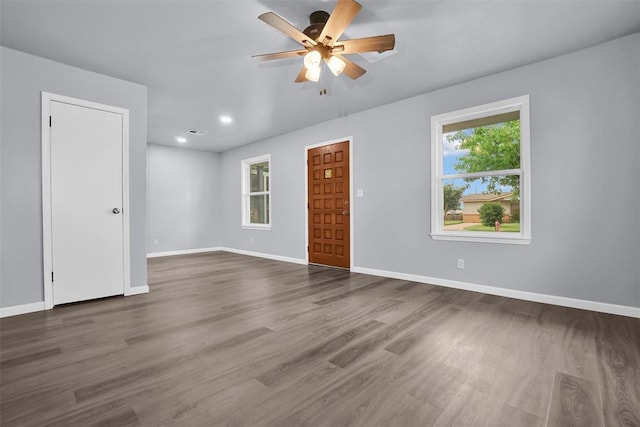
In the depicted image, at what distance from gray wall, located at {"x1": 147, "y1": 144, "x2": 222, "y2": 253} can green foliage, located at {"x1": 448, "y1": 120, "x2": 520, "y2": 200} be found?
586 cm

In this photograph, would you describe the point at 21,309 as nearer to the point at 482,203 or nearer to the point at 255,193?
the point at 255,193

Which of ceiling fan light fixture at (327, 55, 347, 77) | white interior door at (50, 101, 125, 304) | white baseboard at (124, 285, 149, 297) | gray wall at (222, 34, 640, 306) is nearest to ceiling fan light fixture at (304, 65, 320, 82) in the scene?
ceiling fan light fixture at (327, 55, 347, 77)

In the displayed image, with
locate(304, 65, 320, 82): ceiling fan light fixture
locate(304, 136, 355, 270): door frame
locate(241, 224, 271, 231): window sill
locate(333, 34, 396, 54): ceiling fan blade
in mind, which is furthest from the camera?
locate(241, 224, 271, 231): window sill

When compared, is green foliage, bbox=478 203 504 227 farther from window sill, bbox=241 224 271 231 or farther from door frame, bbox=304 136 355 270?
window sill, bbox=241 224 271 231

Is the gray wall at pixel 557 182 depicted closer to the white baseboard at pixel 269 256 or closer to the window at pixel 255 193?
the white baseboard at pixel 269 256

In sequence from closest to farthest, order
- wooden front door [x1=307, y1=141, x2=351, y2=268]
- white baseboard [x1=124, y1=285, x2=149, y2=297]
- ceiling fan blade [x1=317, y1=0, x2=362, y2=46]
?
ceiling fan blade [x1=317, y1=0, x2=362, y2=46] < white baseboard [x1=124, y1=285, x2=149, y2=297] < wooden front door [x1=307, y1=141, x2=351, y2=268]

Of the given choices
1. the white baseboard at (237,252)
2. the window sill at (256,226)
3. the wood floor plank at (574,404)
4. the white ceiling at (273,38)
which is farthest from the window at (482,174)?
the window sill at (256,226)

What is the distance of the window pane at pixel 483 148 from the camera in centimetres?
338

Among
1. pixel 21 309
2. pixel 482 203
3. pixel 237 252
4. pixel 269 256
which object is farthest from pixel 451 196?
pixel 237 252

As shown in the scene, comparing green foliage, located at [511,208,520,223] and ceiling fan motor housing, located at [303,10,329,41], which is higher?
ceiling fan motor housing, located at [303,10,329,41]

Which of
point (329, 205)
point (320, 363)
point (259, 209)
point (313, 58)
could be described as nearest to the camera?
point (320, 363)

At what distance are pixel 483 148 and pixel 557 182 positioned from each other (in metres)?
0.88

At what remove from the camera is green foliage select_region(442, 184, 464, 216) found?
3.79 metres

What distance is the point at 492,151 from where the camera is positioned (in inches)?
138
